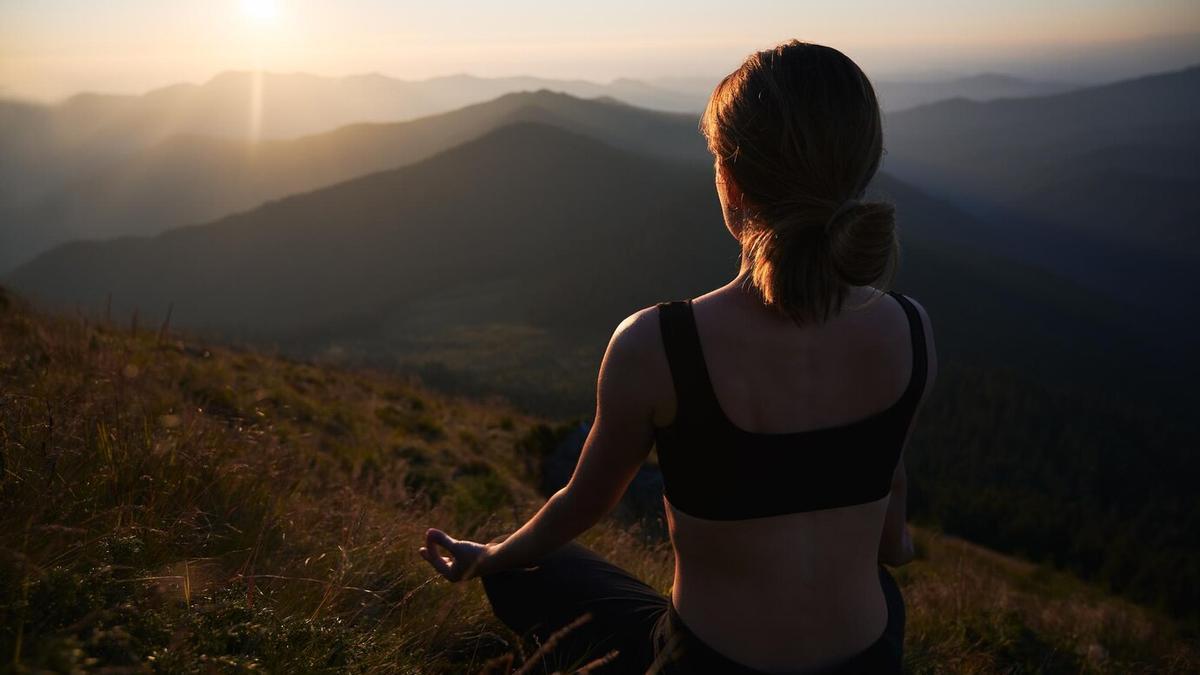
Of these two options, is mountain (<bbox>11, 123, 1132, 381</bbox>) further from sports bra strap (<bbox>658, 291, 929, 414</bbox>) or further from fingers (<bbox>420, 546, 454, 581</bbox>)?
sports bra strap (<bbox>658, 291, 929, 414</bbox>)

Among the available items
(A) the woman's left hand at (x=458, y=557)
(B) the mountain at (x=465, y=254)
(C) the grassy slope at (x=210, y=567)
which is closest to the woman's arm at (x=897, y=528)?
(C) the grassy slope at (x=210, y=567)

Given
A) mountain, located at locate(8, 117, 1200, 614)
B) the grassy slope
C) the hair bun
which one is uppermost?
the hair bun

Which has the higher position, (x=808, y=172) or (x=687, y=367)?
(x=808, y=172)

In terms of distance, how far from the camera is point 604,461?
167 centimetres

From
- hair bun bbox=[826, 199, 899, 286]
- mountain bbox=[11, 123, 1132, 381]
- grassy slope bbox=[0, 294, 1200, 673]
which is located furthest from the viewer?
mountain bbox=[11, 123, 1132, 381]

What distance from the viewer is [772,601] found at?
1.56m

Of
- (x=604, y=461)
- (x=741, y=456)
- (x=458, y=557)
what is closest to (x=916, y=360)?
(x=741, y=456)

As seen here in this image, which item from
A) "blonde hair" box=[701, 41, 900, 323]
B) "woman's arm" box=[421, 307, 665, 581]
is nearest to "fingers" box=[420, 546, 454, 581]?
"woman's arm" box=[421, 307, 665, 581]

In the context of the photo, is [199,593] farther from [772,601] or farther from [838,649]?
[838,649]

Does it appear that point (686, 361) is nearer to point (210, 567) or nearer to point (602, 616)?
point (602, 616)

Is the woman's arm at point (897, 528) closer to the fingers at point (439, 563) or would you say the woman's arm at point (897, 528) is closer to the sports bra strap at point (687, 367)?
the sports bra strap at point (687, 367)

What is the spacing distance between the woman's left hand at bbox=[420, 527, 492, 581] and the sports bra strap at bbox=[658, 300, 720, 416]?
0.89m

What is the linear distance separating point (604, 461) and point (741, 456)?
353 millimetres

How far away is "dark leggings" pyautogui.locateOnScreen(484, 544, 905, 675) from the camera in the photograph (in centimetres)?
169
